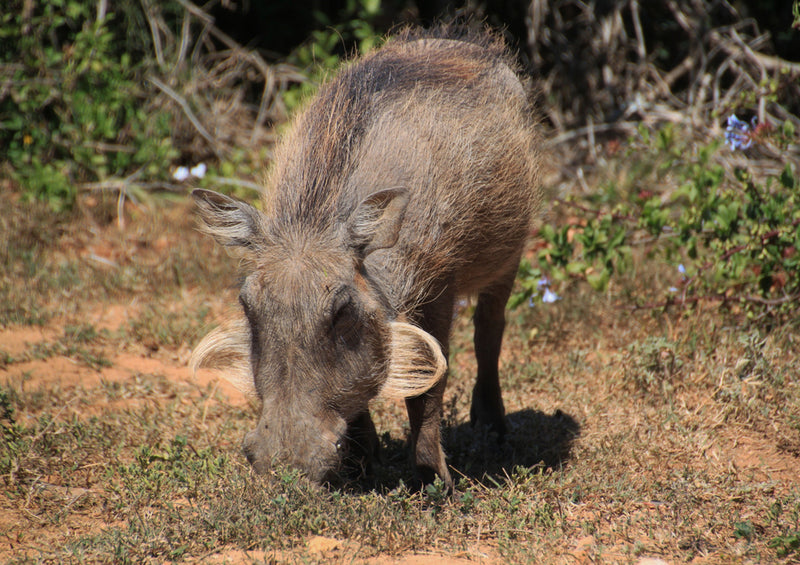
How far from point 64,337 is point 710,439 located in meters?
3.43

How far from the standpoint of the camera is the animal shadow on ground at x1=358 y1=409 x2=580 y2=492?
3305 millimetres

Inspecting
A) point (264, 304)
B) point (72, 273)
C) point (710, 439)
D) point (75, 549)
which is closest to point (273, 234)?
point (264, 304)

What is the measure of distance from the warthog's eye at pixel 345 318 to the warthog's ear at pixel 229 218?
42 cm

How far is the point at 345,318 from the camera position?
263 cm

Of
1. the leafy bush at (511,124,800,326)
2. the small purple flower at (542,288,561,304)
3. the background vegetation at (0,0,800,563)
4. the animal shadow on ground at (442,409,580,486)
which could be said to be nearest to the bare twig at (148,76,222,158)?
the background vegetation at (0,0,800,563)

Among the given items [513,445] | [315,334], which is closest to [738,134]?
[513,445]

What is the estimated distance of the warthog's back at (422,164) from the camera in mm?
2875

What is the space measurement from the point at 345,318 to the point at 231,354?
0.56 meters

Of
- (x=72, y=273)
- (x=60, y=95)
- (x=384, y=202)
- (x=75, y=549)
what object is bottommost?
(x=72, y=273)

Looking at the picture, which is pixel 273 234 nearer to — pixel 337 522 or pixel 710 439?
pixel 337 522

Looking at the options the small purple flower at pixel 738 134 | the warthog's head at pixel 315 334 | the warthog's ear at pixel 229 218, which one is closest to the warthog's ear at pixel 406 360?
the warthog's head at pixel 315 334

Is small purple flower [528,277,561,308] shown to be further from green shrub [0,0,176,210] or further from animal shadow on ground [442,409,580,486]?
green shrub [0,0,176,210]

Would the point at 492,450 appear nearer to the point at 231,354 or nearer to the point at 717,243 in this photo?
the point at 231,354

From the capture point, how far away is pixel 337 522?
8.88ft
